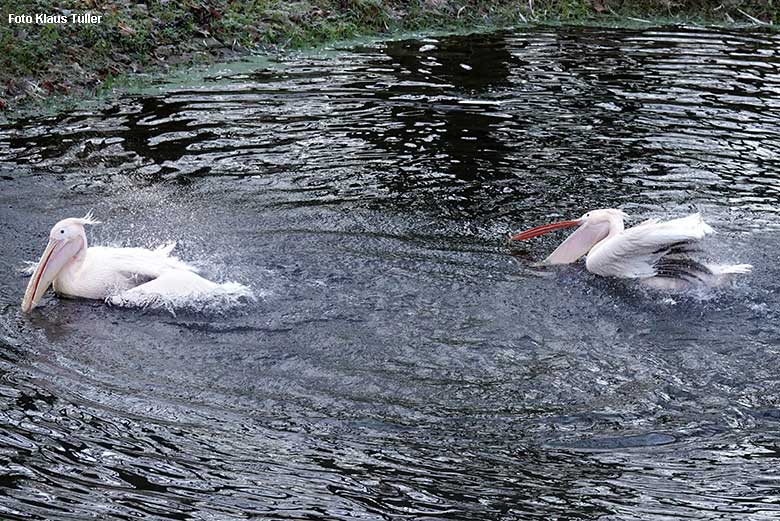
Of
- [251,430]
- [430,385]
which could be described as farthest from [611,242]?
[251,430]

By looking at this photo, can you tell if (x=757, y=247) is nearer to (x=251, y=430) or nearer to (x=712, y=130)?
(x=712, y=130)

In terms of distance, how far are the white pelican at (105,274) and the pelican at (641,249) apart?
6.99ft

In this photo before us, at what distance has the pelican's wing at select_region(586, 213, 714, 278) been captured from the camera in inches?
258

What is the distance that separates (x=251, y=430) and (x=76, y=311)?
1.96 m

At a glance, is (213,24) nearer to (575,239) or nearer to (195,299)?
(575,239)

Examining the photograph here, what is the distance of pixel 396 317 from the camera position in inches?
240

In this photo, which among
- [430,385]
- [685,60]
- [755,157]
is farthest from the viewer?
[685,60]

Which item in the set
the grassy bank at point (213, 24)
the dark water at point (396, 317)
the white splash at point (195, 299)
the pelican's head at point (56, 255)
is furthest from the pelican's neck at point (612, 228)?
the grassy bank at point (213, 24)

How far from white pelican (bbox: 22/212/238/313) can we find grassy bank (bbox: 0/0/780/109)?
3664 millimetres

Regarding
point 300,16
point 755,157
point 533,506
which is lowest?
point 533,506

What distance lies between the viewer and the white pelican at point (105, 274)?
6285 millimetres

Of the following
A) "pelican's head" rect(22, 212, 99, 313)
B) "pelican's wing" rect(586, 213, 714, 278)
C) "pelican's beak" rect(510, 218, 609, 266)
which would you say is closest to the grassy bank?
"pelican's head" rect(22, 212, 99, 313)

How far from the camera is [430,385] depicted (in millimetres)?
5324

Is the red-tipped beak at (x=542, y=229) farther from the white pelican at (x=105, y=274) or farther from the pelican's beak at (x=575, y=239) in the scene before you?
the white pelican at (x=105, y=274)
